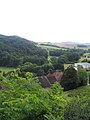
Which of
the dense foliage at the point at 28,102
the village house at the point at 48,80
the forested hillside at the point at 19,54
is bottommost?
the village house at the point at 48,80

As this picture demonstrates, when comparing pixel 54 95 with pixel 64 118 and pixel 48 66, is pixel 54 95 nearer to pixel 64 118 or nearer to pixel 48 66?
pixel 64 118

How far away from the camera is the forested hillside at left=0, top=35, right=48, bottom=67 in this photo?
256 ft

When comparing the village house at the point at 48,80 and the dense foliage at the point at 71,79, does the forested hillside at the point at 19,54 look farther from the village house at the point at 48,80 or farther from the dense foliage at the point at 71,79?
the dense foliage at the point at 71,79

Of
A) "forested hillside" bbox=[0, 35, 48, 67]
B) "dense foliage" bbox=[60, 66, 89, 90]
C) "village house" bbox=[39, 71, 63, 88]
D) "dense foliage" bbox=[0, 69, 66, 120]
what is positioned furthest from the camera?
"forested hillside" bbox=[0, 35, 48, 67]

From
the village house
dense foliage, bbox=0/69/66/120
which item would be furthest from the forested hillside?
dense foliage, bbox=0/69/66/120

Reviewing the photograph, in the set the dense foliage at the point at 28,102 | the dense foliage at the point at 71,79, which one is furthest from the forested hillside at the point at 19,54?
the dense foliage at the point at 28,102

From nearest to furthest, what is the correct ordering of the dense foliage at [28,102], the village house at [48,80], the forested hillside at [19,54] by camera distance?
the dense foliage at [28,102], the village house at [48,80], the forested hillside at [19,54]

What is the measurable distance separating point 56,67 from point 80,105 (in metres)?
57.8

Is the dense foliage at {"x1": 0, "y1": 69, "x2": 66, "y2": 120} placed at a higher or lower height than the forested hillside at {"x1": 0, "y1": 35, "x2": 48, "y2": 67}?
higher

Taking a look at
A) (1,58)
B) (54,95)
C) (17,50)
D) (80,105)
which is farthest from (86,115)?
(17,50)

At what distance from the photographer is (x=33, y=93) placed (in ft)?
30.9

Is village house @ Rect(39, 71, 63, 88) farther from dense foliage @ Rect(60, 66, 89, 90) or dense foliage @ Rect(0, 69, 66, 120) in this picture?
dense foliage @ Rect(0, 69, 66, 120)

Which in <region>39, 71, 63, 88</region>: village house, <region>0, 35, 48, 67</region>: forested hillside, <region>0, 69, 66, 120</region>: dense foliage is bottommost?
<region>39, 71, 63, 88</region>: village house

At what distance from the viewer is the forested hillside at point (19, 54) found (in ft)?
256
